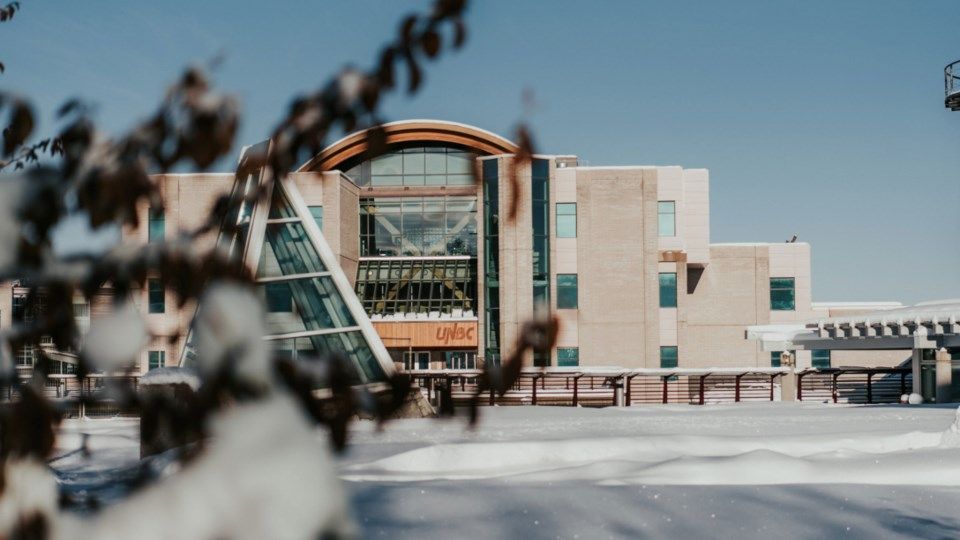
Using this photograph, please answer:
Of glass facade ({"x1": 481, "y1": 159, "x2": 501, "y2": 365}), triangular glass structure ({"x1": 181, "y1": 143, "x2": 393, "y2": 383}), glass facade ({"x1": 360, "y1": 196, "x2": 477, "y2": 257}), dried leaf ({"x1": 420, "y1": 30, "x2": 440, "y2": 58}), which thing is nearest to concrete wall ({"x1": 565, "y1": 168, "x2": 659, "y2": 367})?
glass facade ({"x1": 481, "y1": 159, "x2": 501, "y2": 365})

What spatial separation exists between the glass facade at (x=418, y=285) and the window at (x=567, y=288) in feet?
15.3

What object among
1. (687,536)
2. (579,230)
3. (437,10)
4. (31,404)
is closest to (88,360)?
(31,404)

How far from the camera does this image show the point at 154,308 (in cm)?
4962

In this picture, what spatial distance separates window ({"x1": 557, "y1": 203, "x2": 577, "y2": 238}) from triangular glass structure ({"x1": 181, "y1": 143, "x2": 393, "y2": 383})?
31.8 m

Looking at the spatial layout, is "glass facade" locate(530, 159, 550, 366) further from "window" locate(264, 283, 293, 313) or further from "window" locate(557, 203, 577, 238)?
"window" locate(264, 283, 293, 313)

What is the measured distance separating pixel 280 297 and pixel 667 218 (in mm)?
35704

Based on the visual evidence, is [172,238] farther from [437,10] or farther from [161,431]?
[437,10]

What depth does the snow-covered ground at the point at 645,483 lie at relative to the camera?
20.1 feet

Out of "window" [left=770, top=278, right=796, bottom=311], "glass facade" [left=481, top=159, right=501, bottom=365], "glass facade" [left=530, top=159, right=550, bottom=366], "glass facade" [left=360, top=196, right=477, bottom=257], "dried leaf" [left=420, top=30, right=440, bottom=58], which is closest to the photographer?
"dried leaf" [left=420, top=30, right=440, bottom=58]

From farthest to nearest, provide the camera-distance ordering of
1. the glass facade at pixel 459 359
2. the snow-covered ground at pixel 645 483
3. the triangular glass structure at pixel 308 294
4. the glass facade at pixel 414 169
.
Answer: the glass facade at pixel 414 169, the glass facade at pixel 459 359, the triangular glass structure at pixel 308 294, the snow-covered ground at pixel 645 483

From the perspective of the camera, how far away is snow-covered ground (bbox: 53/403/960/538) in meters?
6.12

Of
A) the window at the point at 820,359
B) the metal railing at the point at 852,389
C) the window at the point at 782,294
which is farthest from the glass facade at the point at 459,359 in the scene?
the window at the point at 820,359

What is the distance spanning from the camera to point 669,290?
1982 inches

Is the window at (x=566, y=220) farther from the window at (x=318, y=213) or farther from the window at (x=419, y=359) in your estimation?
the window at (x=318, y=213)
